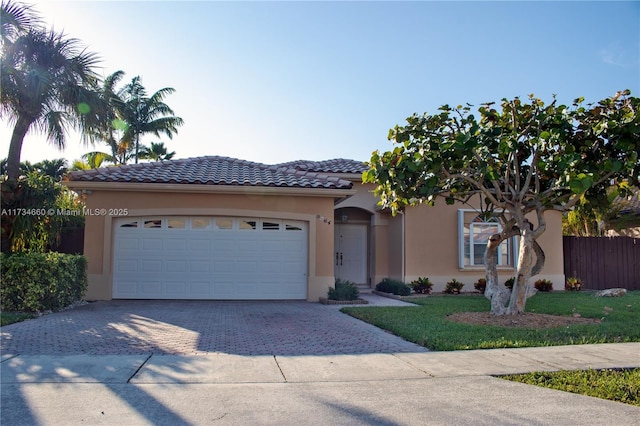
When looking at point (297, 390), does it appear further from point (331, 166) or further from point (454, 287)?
point (331, 166)

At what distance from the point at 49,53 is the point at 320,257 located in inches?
329

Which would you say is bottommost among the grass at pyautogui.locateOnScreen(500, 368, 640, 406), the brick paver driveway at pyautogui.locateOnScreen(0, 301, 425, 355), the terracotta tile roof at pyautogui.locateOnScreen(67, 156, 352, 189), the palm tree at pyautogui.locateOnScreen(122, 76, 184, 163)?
the grass at pyautogui.locateOnScreen(500, 368, 640, 406)

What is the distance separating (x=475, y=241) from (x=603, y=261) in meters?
5.64

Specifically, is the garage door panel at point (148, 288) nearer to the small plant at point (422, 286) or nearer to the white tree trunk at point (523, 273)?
the small plant at point (422, 286)

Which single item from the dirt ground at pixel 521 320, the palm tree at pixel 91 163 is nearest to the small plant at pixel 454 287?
the dirt ground at pixel 521 320

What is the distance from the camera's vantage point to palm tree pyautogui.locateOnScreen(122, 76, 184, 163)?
30281 mm

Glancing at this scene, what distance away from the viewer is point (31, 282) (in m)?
10.3

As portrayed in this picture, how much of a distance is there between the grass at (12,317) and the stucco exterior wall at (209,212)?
317 cm

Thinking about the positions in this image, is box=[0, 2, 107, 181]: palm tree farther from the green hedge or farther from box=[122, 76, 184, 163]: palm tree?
box=[122, 76, 184, 163]: palm tree

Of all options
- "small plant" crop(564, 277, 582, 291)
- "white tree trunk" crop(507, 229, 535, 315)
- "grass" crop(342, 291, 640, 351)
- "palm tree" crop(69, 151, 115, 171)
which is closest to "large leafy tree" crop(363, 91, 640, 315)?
"white tree trunk" crop(507, 229, 535, 315)

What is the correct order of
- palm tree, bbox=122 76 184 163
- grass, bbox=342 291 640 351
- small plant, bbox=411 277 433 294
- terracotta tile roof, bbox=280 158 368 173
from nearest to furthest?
grass, bbox=342 291 640 351
small plant, bbox=411 277 433 294
terracotta tile roof, bbox=280 158 368 173
palm tree, bbox=122 76 184 163

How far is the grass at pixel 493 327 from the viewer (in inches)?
318

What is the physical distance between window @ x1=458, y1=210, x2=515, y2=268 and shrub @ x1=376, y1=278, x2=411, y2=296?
2.31 m

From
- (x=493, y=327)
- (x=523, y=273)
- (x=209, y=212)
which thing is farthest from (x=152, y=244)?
(x=523, y=273)
